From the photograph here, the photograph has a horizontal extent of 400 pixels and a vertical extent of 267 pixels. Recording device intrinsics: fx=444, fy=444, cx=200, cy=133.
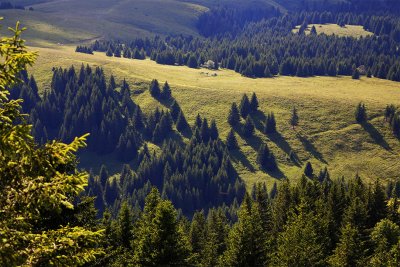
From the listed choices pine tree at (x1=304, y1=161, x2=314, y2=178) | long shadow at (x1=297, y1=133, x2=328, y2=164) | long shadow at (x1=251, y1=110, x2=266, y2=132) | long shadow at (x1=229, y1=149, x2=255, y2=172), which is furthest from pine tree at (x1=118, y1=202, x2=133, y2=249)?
long shadow at (x1=251, y1=110, x2=266, y2=132)

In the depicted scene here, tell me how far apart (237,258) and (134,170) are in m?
142

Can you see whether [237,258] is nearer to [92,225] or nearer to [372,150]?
[92,225]

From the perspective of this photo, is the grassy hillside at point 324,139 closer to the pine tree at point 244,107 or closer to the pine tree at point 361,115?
the pine tree at point 361,115

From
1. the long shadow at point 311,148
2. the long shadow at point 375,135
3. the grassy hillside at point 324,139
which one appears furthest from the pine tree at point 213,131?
the long shadow at point 375,135

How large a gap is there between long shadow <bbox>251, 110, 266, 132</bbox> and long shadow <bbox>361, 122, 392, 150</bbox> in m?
39.5

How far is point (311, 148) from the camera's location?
16925 cm

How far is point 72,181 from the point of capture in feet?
40.6

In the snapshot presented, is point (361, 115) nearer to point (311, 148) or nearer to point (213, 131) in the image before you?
point (311, 148)

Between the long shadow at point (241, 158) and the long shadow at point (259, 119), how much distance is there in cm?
1636

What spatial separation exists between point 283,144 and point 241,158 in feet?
58.0

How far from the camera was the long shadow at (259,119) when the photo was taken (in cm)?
18338

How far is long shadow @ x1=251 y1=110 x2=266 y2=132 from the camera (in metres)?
183

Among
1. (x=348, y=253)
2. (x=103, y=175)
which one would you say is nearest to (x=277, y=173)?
(x=103, y=175)

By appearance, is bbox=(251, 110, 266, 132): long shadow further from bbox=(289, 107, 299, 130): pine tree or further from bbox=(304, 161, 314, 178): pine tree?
bbox=(304, 161, 314, 178): pine tree
